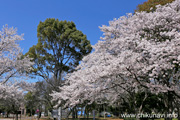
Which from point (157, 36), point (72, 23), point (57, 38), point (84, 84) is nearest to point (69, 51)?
point (57, 38)

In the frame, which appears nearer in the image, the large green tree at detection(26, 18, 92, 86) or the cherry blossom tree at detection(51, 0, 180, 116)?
the cherry blossom tree at detection(51, 0, 180, 116)

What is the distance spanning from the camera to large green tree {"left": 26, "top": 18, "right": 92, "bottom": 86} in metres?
20.0

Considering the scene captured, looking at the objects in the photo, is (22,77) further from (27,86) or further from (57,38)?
(57,38)

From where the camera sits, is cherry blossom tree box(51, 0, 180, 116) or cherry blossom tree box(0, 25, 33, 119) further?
cherry blossom tree box(0, 25, 33, 119)

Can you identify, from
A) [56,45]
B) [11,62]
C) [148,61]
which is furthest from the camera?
[56,45]

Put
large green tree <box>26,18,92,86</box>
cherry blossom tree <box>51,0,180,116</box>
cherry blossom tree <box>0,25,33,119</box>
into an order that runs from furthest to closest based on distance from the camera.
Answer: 1. large green tree <box>26,18,92,86</box>
2. cherry blossom tree <box>0,25,33,119</box>
3. cherry blossom tree <box>51,0,180,116</box>

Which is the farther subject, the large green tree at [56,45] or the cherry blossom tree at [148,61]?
the large green tree at [56,45]

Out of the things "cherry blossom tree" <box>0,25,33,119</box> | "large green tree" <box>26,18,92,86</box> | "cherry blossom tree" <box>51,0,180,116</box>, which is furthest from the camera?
"large green tree" <box>26,18,92,86</box>

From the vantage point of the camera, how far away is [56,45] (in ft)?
67.8

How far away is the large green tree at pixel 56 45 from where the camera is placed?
2003 cm

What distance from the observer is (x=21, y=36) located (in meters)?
12.7

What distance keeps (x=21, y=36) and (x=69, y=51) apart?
8613mm

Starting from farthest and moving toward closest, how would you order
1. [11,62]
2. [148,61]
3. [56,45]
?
[56,45]
[11,62]
[148,61]

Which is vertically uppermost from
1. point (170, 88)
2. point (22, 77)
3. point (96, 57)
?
point (96, 57)
